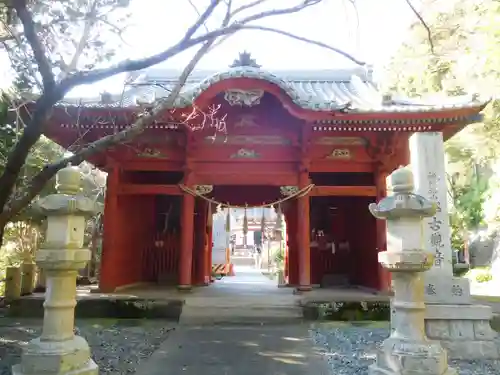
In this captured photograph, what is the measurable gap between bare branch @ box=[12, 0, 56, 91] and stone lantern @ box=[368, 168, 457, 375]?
3650 mm

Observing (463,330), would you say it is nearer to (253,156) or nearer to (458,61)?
(253,156)

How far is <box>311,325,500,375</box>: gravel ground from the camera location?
4910mm

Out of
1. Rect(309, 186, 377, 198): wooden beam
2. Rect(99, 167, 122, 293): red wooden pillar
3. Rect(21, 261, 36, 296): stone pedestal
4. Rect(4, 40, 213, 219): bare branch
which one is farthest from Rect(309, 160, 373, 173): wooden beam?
Rect(21, 261, 36, 296): stone pedestal

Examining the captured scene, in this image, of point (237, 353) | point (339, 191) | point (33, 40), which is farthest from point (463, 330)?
point (33, 40)

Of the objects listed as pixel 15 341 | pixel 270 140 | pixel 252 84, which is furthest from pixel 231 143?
pixel 15 341

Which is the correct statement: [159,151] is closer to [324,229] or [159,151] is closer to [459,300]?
[324,229]

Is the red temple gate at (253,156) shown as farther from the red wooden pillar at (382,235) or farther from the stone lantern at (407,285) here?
the stone lantern at (407,285)

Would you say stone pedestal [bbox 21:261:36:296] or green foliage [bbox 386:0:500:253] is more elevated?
green foliage [bbox 386:0:500:253]

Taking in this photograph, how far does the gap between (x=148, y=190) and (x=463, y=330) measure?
21.9 feet

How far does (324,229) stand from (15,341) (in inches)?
323

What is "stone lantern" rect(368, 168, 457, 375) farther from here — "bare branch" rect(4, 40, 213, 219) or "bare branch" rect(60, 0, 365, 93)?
"bare branch" rect(4, 40, 213, 219)

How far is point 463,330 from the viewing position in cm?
553

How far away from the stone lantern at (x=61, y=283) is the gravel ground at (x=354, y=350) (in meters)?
2.83

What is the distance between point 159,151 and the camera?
9.63m
